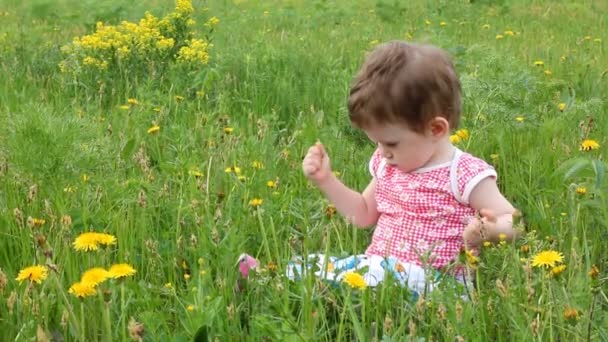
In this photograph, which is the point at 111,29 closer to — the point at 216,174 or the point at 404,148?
the point at 216,174

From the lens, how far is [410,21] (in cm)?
819

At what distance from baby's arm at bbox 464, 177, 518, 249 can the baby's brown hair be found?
0.23 metres

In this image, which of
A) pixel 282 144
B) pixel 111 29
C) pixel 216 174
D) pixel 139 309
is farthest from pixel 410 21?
pixel 139 309

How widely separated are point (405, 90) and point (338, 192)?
1.54 ft

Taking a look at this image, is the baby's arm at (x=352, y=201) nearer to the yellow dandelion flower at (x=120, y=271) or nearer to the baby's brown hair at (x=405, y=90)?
the baby's brown hair at (x=405, y=90)

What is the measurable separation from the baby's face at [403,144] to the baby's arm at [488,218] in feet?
0.58

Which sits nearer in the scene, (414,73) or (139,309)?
(139,309)

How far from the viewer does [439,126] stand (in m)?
2.48

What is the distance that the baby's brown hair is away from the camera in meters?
2.44

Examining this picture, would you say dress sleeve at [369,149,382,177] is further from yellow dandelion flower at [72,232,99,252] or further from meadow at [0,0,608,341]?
yellow dandelion flower at [72,232,99,252]

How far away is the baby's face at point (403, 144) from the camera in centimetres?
249

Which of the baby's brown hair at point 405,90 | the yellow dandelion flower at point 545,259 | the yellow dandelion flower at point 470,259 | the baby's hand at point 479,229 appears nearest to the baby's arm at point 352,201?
the baby's brown hair at point 405,90

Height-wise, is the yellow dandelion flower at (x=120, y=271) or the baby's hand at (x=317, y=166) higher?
the yellow dandelion flower at (x=120, y=271)

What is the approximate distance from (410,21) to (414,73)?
5.89 m
